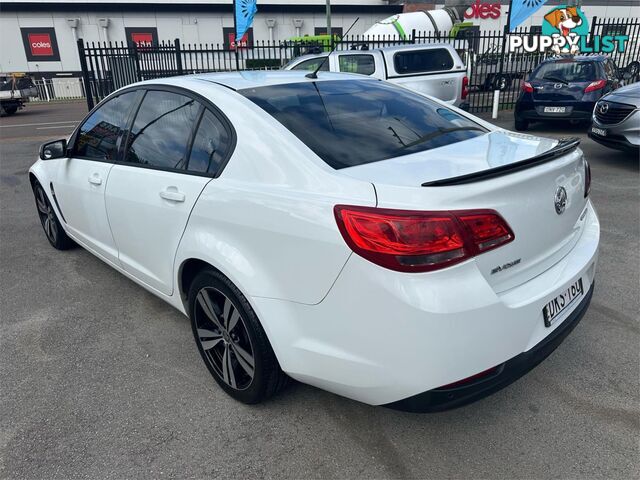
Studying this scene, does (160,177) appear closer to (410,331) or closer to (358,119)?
(358,119)

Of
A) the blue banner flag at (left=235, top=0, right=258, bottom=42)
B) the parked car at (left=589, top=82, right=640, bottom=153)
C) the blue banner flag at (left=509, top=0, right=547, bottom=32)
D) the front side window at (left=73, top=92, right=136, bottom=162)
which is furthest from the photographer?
the blue banner flag at (left=235, top=0, right=258, bottom=42)

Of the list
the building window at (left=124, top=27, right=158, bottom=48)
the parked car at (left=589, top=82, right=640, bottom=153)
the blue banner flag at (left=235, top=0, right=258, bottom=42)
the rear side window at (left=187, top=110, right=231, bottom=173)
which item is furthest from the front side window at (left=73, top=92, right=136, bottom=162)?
the building window at (left=124, top=27, right=158, bottom=48)

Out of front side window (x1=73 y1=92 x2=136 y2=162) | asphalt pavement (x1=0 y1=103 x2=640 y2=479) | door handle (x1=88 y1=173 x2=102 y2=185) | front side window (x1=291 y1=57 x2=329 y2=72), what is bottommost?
asphalt pavement (x1=0 y1=103 x2=640 y2=479)

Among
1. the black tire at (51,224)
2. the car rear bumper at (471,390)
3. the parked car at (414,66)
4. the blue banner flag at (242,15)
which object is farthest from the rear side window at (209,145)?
the blue banner flag at (242,15)

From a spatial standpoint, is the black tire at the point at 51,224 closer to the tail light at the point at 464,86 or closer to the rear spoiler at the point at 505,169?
the rear spoiler at the point at 505,169

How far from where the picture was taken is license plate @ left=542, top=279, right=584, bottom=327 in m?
2.04

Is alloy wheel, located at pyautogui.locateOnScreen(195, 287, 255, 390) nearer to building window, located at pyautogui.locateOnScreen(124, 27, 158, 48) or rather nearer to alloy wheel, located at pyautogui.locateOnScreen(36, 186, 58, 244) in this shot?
alloy wheel, located at pyautogui.locateOnScreen(36, 186, 58, 244)

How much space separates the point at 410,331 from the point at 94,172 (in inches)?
104

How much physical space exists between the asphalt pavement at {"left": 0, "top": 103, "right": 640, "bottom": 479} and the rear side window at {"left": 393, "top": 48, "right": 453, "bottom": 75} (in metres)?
8.07

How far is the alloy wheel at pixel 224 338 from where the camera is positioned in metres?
Result: 2.35

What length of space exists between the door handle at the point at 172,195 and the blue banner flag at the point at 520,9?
41.4 ft

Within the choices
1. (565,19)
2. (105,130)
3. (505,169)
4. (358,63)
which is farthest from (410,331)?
(565,19)

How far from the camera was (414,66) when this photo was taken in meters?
10.6

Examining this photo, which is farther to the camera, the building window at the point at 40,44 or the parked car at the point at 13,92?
the building window at the point at 40,44
